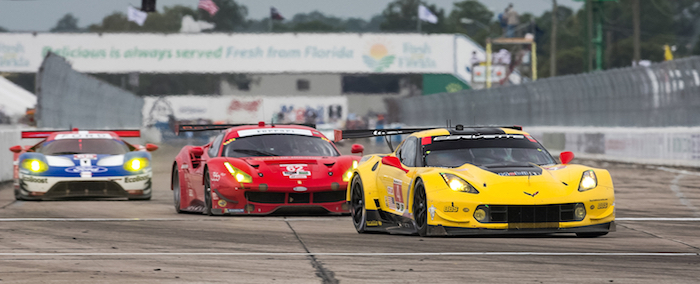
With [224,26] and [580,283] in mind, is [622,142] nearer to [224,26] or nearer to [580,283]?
[580,283]

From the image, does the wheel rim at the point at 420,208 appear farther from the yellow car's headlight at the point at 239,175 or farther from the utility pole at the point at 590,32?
the utility pole at the point at 590,32

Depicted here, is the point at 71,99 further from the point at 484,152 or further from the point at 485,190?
the point at 485,190

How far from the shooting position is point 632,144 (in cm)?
2638

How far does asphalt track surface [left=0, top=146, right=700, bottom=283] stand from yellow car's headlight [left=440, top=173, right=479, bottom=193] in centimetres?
47

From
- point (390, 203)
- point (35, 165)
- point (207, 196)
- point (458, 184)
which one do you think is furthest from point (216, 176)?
point (35, 165)

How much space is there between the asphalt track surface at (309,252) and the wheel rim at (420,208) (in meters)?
0.17

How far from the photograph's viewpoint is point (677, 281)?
706cm

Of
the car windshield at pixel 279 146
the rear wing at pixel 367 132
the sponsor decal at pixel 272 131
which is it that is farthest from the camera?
the sponsor decal at pixel 272 131

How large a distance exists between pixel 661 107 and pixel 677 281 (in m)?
18.6

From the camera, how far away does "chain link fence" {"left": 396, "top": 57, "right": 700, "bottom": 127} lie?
23984 millimetres

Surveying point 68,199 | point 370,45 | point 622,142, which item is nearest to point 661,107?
point 622,142

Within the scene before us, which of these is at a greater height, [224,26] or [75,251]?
[224,26]

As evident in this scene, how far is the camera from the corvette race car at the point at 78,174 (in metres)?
15.4

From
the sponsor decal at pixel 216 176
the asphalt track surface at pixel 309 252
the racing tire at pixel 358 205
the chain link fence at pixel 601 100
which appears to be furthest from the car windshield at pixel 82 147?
the chain link fence at pixel 601 100
